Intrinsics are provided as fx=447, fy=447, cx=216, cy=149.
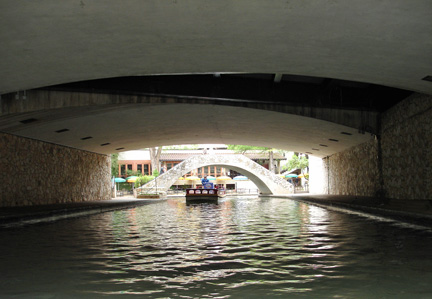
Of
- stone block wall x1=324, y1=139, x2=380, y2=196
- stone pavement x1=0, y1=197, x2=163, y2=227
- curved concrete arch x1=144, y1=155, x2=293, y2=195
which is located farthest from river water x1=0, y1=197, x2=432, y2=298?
curved concrete arch x1=144, y1=155, x2=293, y2=195

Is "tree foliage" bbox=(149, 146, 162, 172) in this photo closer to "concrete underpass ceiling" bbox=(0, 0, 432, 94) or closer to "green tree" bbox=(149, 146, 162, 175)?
"green tree" bbox=(149, 146, 162, 175)

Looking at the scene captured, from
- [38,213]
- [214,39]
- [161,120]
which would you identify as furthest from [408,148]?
[38,213]

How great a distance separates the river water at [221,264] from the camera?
4.77 metres

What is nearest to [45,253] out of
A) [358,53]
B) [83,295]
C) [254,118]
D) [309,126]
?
[83,295]

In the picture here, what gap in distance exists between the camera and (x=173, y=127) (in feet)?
74.8

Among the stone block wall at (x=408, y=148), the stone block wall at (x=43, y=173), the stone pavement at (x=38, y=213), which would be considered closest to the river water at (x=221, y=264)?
the stone pavement at (x=38, y=213)

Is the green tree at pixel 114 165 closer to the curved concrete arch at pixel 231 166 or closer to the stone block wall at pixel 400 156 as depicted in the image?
the curved concrete arch at pixel 231 166

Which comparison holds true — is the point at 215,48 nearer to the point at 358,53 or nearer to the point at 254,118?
the point at 358,53

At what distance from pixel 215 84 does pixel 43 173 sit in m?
10.3

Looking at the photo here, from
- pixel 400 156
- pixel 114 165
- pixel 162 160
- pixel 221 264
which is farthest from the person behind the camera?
pixel 162 160

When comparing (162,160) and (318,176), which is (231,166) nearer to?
(318,176)

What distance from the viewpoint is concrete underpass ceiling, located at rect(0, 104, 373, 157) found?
56.2ft

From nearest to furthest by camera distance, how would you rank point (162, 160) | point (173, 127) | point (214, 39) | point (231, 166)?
point (214, 39) < point (173, 127) < point (231, 166) < point (162, 160)

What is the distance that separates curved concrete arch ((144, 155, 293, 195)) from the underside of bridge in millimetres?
10736
